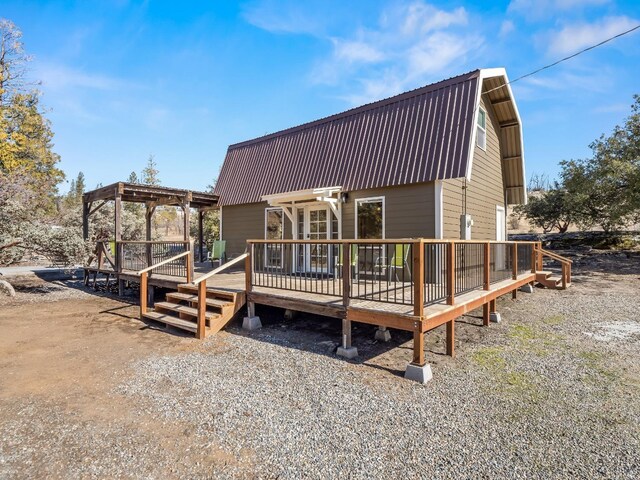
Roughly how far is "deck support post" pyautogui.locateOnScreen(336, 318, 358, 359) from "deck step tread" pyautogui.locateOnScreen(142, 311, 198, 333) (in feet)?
8.53

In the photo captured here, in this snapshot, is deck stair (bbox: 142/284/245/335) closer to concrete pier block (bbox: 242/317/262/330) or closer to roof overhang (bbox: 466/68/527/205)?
concrete pier block (bbox: 242/317/262/330)

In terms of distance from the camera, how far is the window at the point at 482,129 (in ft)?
30.2

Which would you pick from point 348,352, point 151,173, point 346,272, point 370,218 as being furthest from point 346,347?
point 151,173

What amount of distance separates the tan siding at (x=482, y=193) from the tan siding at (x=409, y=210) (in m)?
0.42

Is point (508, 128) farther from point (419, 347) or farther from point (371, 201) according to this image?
point (419, 347)

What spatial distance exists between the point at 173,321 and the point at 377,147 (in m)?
6.03

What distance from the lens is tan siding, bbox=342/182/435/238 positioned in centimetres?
748

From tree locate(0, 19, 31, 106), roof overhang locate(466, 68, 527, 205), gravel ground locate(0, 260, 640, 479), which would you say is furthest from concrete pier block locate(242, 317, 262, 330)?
tree locate(0, 19, 31, 106)

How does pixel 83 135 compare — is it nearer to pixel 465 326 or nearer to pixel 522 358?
pixel 465 326

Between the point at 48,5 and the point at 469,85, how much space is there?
12.4 m

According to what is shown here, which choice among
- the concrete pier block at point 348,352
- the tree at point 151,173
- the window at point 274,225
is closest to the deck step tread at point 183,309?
the concrete pier block at point 348,352

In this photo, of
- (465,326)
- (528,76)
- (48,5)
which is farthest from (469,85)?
(48,5)

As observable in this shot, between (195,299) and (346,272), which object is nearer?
(346,272)

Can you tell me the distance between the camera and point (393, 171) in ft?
25.9
